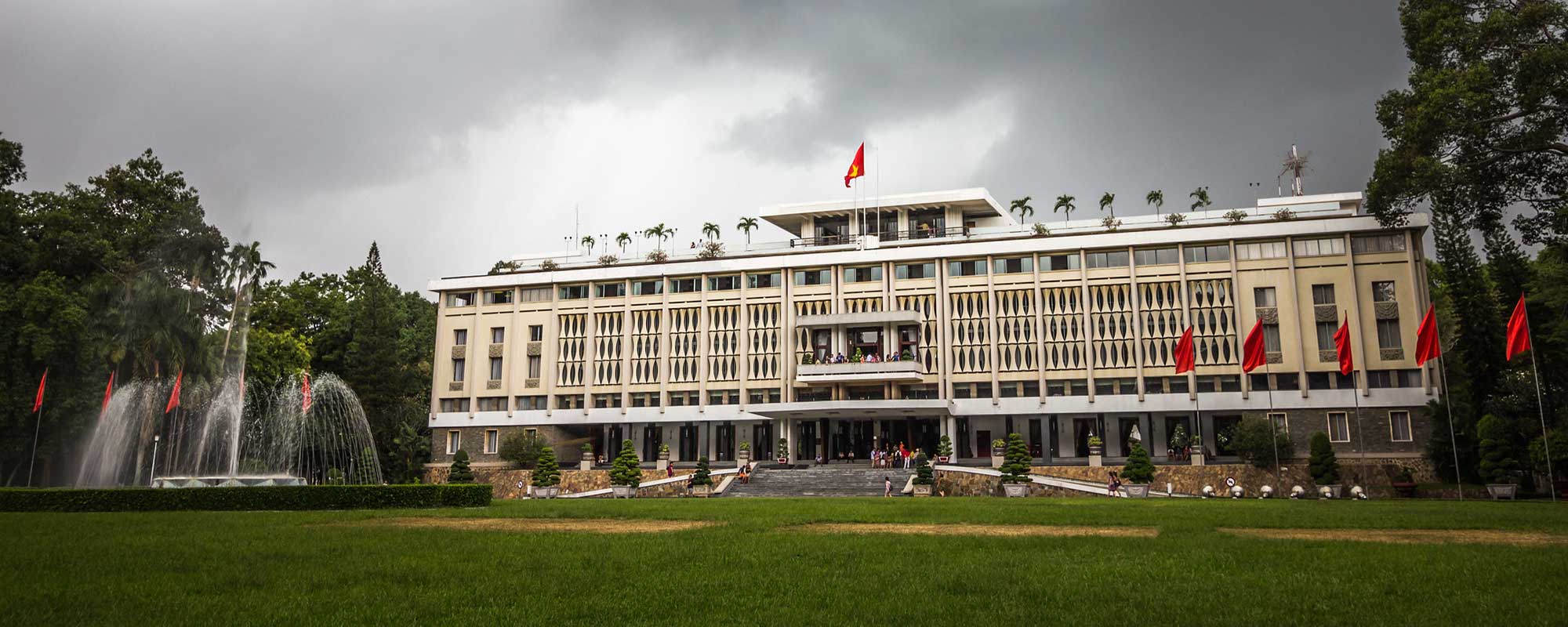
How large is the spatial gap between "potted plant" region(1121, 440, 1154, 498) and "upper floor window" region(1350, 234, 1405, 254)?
66.1 ft

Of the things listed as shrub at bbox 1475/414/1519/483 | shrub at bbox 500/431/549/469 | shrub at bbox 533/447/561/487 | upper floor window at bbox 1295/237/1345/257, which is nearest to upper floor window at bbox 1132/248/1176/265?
upper floor window at bbox 1295/237/1345/257

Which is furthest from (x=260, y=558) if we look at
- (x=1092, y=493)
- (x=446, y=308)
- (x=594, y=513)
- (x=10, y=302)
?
(x=446, y=308)

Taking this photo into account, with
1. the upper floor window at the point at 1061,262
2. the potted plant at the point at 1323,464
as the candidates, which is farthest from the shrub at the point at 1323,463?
the upper floor window at the point at 1061,262

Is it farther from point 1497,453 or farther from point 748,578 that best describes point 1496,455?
point 748,578

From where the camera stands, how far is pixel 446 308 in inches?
2571

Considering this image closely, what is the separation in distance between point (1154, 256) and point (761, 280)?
2194 cm

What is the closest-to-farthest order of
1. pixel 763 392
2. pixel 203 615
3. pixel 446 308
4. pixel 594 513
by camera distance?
pixel 203 615 → pixel 594 513 → pixel 763 392 → pixel 446 308

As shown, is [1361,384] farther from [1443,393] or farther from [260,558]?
[260,558]

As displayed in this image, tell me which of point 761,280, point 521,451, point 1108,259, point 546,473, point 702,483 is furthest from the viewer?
point 761,280

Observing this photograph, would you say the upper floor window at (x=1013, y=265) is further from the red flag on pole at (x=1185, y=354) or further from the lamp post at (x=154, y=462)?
the lamp post at (x=154, y=462)

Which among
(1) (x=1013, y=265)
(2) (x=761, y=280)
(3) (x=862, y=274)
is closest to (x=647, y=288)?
(2) (x=761, y=280)

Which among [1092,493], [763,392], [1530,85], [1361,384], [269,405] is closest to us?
[1530,85]

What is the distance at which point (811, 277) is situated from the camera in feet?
197

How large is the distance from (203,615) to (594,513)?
51.7 feet
